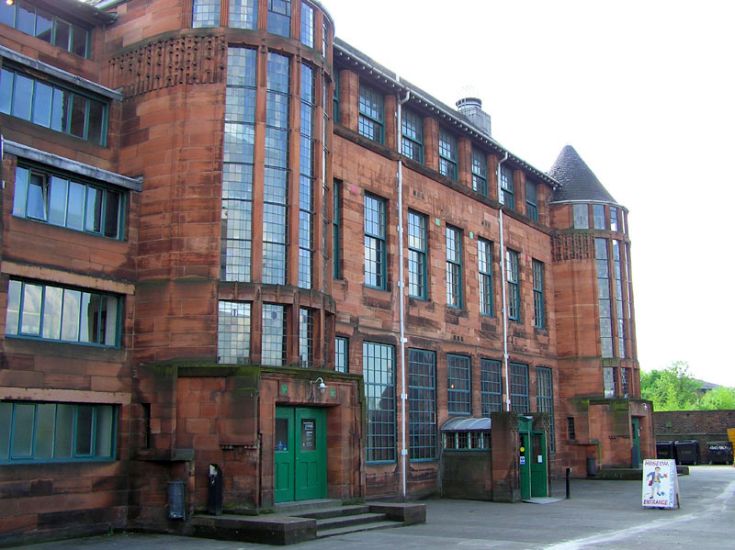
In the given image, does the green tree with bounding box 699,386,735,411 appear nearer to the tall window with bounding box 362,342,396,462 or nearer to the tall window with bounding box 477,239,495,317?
Result: the tall window with bounding box 477,239,495,317

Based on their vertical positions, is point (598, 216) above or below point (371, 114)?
below

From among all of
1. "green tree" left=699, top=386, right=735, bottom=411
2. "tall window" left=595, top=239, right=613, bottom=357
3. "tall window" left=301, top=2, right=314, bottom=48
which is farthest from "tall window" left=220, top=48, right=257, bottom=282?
"green tree" left=699, top=386, right=735, bottom=411

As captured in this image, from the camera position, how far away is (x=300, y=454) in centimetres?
2069

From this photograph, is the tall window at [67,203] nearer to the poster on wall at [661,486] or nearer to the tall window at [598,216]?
the poster on wall at [661,486]

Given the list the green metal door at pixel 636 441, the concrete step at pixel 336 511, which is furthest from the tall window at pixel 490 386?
the concrete step at pixel 336 511

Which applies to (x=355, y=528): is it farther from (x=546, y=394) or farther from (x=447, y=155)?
(x=546, y=394)

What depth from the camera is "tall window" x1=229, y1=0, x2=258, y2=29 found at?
21406mm

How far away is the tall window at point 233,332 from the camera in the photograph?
19.8 metres

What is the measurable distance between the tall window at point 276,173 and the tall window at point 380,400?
21.7ft

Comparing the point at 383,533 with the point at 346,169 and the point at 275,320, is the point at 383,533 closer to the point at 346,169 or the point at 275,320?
the point at 275,320

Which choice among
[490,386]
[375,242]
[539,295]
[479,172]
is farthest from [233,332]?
[539,295]

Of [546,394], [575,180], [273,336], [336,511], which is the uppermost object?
[575,180]

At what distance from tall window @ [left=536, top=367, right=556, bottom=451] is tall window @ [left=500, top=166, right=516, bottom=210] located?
751cm

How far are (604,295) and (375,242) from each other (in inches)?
677
